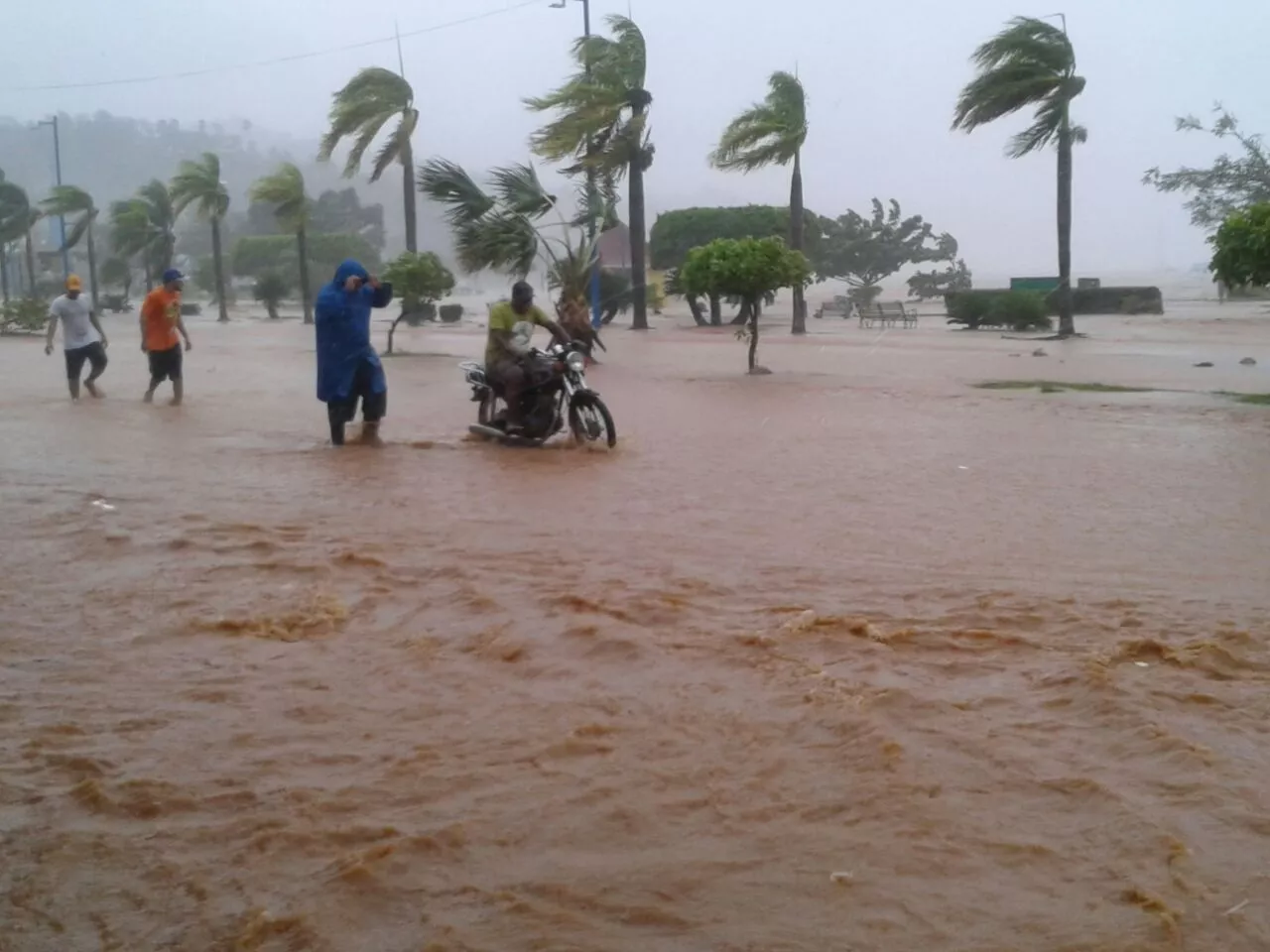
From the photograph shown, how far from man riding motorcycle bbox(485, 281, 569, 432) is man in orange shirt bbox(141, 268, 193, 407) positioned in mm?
4225

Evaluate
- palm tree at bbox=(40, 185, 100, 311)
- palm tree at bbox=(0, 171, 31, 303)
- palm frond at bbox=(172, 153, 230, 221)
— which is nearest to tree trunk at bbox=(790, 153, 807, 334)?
palm frond at bbox=(172, 153, 230, 221)

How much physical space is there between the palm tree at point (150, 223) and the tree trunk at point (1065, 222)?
37.6 m

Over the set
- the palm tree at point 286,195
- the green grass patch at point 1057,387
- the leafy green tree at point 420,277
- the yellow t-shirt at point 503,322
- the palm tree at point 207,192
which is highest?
the palm tree at point 207,192

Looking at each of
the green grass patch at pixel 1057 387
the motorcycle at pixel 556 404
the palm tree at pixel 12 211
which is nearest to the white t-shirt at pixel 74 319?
the motorcycle at pixel 556 404

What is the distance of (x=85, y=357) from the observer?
15.4 metres

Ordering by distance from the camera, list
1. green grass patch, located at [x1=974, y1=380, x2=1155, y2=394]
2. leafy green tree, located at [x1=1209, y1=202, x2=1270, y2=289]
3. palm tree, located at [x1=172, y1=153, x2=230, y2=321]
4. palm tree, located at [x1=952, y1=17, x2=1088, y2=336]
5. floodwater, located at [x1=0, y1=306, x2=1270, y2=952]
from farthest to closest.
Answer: palm tree, located at [x1=172, y1=153, x2=230, y2=321] < palm tree, located at [x1=952, y1=17, x2=1088, y2=336] < green grass patch, located at [x1=974, y1=380, x2=1155, y2=394] < leafy green tree, located at [x1=1209, y1=202, x2=1270, y2=289] < floodwater, located at [x1=0, y1=306, x2=1270, y2=952]

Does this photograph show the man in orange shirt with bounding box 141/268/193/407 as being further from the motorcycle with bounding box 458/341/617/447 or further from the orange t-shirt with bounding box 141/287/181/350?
the motorcycle with bounding box 458/341/617/447

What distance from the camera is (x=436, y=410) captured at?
50.1 ft

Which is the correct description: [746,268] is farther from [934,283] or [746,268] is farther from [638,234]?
[934,283]

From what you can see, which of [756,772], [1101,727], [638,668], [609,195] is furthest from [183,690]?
[609,195]

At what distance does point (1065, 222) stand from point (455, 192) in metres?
16.8

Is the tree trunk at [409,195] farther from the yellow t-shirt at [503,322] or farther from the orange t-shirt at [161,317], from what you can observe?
the yellow t-shirt at [503,322]

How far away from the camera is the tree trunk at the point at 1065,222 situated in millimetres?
30891

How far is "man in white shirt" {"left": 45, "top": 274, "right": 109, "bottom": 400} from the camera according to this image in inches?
581
